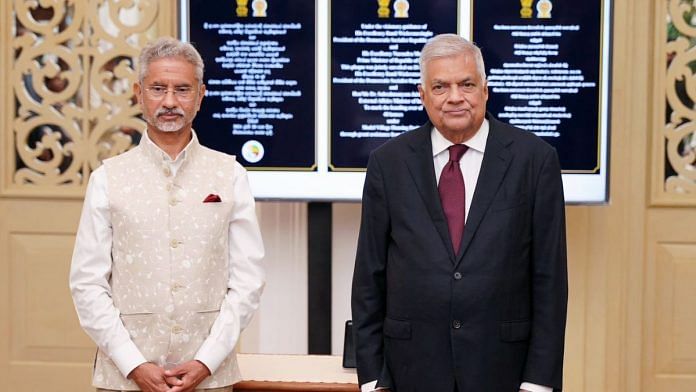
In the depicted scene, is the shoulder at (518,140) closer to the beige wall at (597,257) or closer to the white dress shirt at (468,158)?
the white dress shirt at (468,158)

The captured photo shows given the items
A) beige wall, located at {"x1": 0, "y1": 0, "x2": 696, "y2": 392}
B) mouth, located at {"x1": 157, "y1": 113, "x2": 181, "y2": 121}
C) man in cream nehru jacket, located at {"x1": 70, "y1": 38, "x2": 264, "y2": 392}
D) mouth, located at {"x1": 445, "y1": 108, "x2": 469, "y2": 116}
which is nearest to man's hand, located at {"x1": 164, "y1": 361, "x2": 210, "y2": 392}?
man in cream nehru jacket, located at {"x1": 70, "y1": 38, "x2": 264, "y2": 392}

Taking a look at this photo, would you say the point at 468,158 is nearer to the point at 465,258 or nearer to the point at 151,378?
the point at 465,258

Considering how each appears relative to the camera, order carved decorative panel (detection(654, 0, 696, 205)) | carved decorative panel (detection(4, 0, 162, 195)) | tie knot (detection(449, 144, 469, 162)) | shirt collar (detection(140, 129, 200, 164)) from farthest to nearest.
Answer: carved decorative panel (detection(4, 0, 162, 195)) → carved decorative panel (detection(654, 0, 696, 205)) → shirt collar (detection(140, 129, 200, 164)) → tie knot (detection(449, 144, 469, 162))

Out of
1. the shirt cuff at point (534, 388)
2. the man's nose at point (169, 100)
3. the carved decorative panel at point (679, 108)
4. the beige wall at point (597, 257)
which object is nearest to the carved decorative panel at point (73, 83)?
the beige wall at point (597, 257)

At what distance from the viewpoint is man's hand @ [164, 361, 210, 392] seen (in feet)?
6.97

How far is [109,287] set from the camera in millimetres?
2168

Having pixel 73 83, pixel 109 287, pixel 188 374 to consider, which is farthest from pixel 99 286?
pixel 73 83

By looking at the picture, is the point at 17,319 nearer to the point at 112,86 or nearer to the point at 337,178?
the point at 112,86

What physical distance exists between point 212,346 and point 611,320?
2131 millimetres

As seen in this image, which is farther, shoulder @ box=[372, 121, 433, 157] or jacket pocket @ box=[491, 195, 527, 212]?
shoulder @ box=[372, 121, 433, 157]

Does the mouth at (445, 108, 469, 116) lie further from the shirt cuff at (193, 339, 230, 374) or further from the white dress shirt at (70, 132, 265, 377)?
the shirt cuff at (193, 339, 230, 374)

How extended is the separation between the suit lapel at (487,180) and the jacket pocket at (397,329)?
0.19 metres

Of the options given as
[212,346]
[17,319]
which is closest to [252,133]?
[17,319]

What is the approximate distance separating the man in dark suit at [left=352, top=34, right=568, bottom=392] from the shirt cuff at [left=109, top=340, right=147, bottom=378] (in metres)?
0.53
